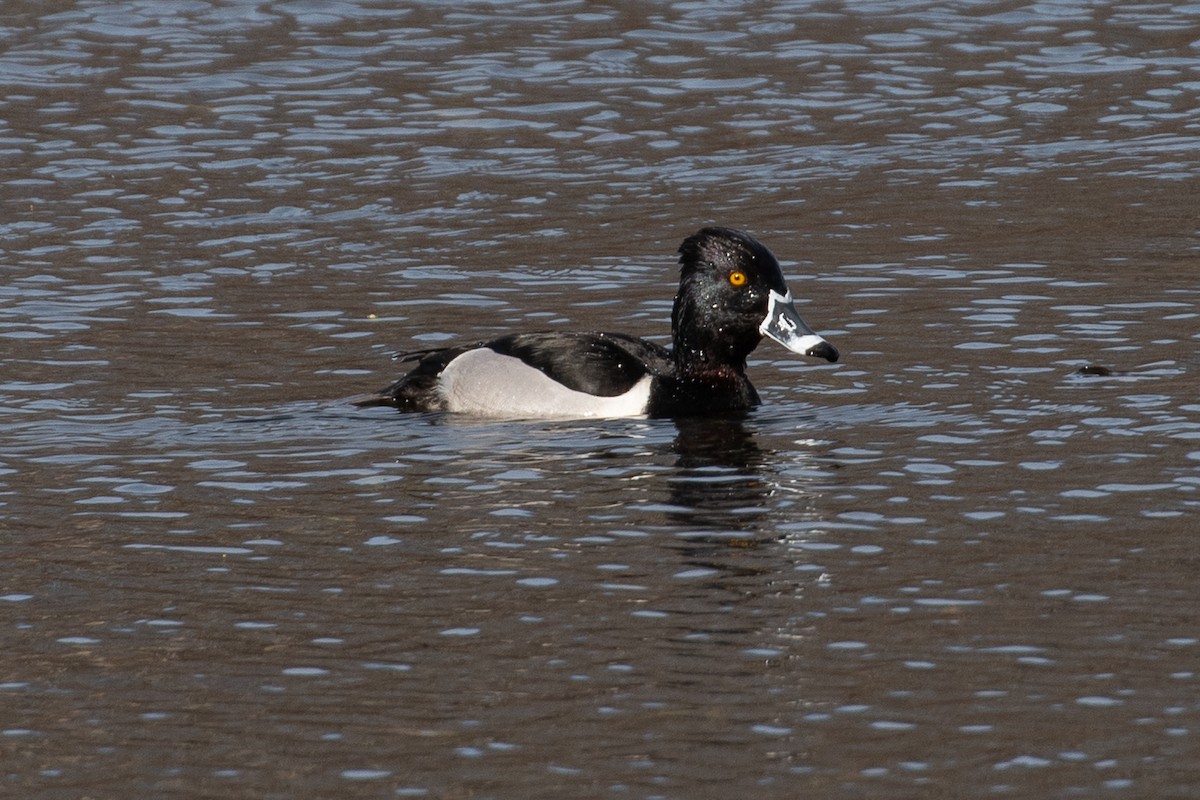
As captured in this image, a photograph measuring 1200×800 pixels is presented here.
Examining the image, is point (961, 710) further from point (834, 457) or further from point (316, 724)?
point (834, 457)

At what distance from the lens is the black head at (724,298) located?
11.8 metres

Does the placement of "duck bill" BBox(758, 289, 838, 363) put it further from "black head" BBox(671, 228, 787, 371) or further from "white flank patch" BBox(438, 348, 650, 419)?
"white flank patch" BBox(438, 348, 650, 419)

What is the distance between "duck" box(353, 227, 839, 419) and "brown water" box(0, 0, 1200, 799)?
23cm

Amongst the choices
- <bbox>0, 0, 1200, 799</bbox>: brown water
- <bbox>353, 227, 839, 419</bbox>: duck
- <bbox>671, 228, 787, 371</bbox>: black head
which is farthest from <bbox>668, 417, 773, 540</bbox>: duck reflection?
<bbox>671, 228, 787, 371</bbox>: black head

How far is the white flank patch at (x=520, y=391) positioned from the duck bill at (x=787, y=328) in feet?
2.45

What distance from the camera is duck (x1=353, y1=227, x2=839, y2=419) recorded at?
11648 mm

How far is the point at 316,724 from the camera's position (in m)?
7.01

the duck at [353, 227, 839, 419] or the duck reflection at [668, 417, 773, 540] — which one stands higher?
the duck at [353, 227, 839, 419]

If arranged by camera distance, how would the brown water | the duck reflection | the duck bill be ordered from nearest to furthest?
the brown water → the duck reflection → the duck bill

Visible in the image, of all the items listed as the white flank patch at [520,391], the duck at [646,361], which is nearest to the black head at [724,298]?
the duck at [646,361]

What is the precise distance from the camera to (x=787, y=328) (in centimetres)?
1176

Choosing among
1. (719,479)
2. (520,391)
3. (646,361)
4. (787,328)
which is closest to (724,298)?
(787,328)

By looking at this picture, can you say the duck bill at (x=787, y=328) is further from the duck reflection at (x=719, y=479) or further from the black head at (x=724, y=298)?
the duck reflection at (x=719, y=479)

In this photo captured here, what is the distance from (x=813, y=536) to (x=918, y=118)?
402 inches
